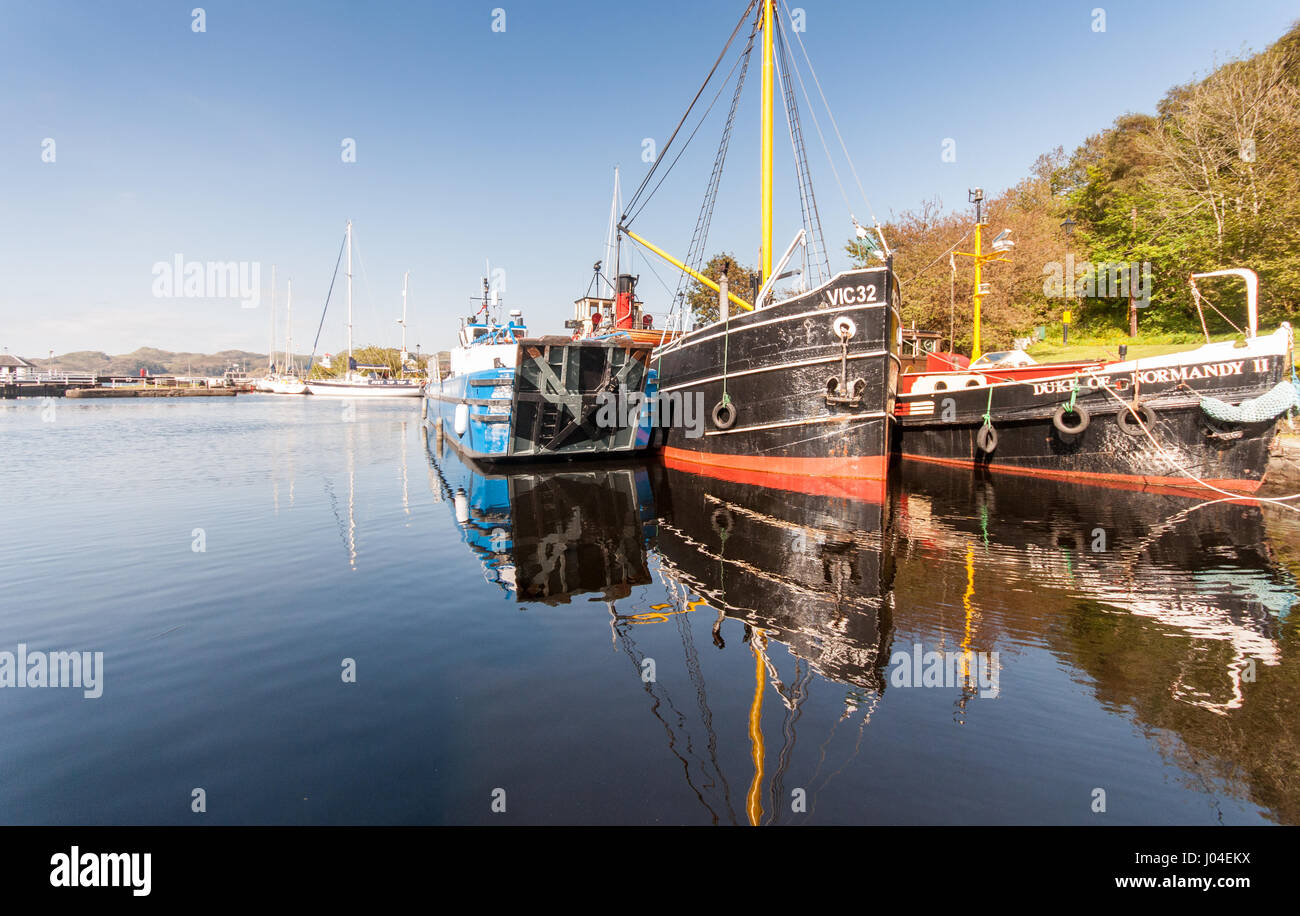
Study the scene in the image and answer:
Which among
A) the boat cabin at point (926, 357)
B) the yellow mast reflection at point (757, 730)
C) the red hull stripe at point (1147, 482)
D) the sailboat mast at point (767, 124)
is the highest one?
the sailboat mast at point (767, 124)

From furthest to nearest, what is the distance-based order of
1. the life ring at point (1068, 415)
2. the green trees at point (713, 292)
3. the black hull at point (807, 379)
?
1. the green trees at point (713, 292)
2. the life ring at point (1068, 415)
3. the black hull at point (807, 379)

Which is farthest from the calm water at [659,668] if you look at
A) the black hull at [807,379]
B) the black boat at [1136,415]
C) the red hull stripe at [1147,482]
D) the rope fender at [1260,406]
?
the black hull at [807,379]

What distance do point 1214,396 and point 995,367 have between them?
14.9 ft

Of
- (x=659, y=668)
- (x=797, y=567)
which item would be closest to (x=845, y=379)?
(x=797, y=567)

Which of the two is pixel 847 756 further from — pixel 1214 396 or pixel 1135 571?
pixel 1214 396

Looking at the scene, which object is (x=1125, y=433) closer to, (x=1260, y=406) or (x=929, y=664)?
(x=1260, y=406)

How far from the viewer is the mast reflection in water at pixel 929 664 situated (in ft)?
9.92

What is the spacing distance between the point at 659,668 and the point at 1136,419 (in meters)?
12.8

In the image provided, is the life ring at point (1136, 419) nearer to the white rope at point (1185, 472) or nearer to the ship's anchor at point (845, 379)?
the white rope at point (1185, 472)

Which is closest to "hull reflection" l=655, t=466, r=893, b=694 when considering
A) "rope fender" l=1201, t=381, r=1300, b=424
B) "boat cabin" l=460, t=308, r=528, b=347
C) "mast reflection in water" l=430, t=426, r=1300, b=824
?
"mast reflection in water" l=430, t=426, r=1300, b=824

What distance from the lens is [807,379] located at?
12.8 m

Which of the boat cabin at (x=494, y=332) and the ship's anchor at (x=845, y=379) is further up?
the boat cabin at (x=494, y=332)

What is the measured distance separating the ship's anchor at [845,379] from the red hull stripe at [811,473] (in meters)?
1.30

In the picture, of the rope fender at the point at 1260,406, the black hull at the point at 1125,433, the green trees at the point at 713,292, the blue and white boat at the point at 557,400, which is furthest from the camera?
the green trees at the point at 713,292
